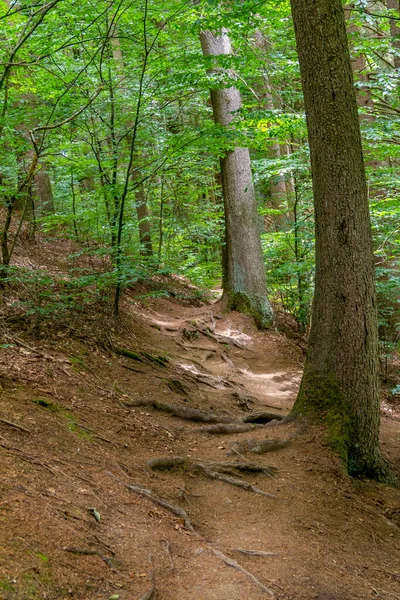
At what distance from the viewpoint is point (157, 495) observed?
13.8ft

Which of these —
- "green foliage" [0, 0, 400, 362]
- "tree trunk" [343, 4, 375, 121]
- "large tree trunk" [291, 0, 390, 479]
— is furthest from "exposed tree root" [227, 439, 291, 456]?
"tree trunk" [343, 4, 375, 121]

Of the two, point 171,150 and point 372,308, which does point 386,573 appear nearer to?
point 372,308

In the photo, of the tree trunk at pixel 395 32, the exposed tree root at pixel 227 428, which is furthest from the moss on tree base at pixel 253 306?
the exposed tree root at pixel 227 428

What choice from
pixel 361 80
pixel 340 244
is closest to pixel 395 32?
pixel 361 80

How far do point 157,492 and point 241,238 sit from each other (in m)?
8.52

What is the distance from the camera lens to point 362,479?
5.36 meters

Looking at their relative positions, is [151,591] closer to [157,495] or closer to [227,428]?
[157,495]

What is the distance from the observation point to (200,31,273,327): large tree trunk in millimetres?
11938

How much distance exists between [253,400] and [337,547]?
4.10 metres

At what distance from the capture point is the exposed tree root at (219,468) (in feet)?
15.6

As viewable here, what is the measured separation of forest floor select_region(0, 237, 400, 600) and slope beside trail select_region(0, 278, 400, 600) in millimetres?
13

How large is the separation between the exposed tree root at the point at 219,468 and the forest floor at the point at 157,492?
14 millimetres

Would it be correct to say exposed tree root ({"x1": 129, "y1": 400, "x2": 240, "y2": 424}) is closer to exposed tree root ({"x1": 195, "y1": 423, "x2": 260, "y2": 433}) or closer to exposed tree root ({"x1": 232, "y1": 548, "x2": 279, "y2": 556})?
exposed tree root ({"x1": 195, "y1": 423, "x2": 260, "y2": 433})

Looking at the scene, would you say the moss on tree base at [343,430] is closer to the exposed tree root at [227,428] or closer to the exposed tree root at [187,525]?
the exposed tree root at [227,428]
